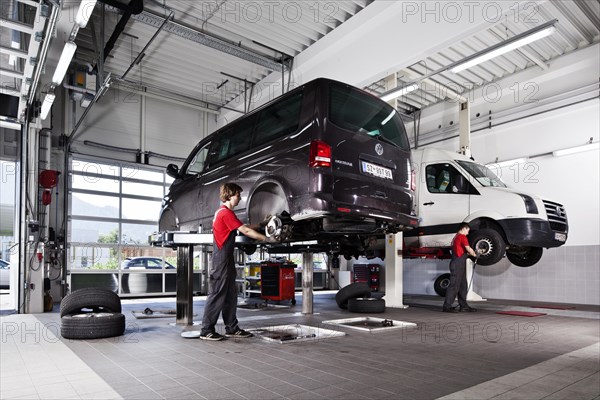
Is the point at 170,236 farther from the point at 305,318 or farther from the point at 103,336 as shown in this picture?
the point at 305,318

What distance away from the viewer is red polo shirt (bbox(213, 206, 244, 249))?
418 cm

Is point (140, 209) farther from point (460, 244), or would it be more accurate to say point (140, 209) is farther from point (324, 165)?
point (324, 165)

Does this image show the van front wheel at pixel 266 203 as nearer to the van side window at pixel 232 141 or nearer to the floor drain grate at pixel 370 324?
the van side window at pixel 232 141

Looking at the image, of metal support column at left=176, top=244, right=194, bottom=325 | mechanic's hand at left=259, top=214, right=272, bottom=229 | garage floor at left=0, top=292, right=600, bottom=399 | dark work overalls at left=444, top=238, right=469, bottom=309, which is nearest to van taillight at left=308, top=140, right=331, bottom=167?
mechanic's hand at left=259, top=214, right=272, bottom=229

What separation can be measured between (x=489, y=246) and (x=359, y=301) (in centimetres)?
215

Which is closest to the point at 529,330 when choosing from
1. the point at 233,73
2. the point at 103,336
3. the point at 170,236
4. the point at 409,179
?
the point at 409,179

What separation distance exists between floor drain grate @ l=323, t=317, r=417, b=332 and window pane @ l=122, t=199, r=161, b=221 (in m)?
7.22

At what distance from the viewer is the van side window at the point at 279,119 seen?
4.43 m

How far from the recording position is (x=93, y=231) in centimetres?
1032

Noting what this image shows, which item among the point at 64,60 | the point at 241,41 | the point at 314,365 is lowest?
the point at 314,365

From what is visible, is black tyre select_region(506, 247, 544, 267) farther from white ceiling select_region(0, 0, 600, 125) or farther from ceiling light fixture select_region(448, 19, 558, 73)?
white ceiling select_region(0, 0, 600, 125)

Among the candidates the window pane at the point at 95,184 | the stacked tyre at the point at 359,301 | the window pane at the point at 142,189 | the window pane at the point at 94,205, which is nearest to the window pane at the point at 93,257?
the window pane at the point at 94,205

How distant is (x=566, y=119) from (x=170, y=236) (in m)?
8.30

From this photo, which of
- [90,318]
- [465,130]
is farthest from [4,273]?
[465,130]
